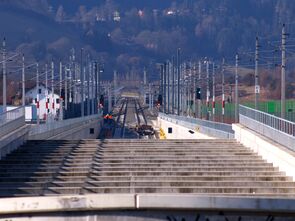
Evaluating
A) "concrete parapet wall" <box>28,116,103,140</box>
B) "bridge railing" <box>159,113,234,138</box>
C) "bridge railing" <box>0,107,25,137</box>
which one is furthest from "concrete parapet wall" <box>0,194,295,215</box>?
"bridge railing" <box>159,113,234,138</box>

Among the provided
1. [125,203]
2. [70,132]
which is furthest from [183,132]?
[125,203]

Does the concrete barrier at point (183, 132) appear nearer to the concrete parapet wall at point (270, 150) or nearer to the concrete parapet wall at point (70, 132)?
the concrete parapet wall at point (70, 132)

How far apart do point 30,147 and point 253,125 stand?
277 inches

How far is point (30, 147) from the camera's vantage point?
3278 centimetres

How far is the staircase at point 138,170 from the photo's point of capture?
25500 mm

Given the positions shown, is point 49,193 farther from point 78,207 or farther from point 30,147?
point 30,147

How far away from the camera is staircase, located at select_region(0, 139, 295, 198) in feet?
83.7

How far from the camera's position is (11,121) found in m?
33.5

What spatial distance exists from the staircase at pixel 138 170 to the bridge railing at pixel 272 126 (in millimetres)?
786

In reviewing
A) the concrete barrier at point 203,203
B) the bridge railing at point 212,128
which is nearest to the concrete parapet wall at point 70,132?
the bridge railing at point 212,128

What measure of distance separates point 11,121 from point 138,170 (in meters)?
6.60

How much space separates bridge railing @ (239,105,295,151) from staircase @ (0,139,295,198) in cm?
79

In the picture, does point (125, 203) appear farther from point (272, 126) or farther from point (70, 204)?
point (272, 126)

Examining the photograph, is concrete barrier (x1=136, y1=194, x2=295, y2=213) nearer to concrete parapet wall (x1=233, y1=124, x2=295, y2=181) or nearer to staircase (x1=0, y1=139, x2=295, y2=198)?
staircase (x1=0, y1=139, x2=295, y2=198)
